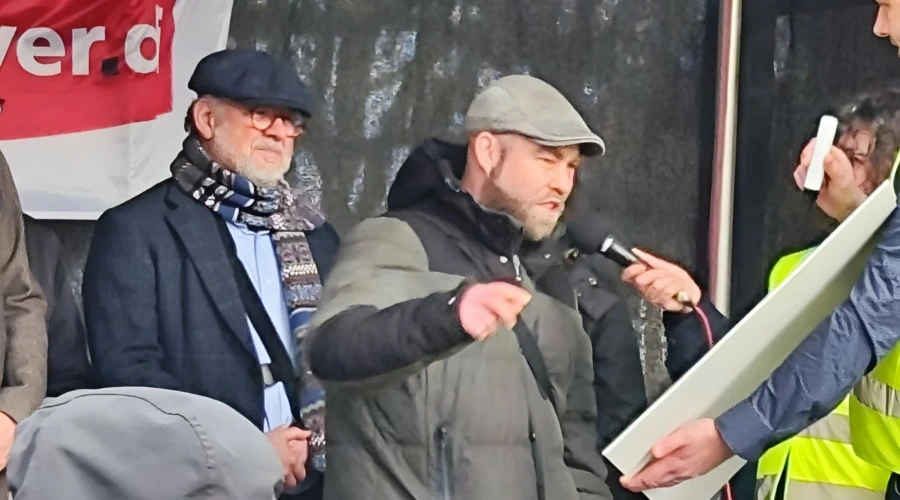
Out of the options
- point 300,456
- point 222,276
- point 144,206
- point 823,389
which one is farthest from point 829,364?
point 144,206

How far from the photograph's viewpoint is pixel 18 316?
145 centimetres

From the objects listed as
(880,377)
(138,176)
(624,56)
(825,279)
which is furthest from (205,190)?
(880,377)

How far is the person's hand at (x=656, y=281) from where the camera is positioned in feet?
5.31

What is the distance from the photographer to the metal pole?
1648 millimetres

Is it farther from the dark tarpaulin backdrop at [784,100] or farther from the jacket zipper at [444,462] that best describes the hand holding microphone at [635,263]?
the jacket zipper at [444,462]

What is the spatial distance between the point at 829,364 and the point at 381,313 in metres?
0.62

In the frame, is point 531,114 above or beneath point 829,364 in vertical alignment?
above

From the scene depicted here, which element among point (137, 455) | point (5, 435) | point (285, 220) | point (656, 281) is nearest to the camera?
point (137, 455)

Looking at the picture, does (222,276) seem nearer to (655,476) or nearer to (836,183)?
(655,476)

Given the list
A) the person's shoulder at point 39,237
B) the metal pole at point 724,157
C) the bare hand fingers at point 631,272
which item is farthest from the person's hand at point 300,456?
the metal pole at point 724,157

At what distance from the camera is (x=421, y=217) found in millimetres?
1554

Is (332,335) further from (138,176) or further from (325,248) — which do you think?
(138,176)

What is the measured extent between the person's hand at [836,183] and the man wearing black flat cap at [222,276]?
2.60ft

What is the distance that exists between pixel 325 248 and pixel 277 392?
219 mm
